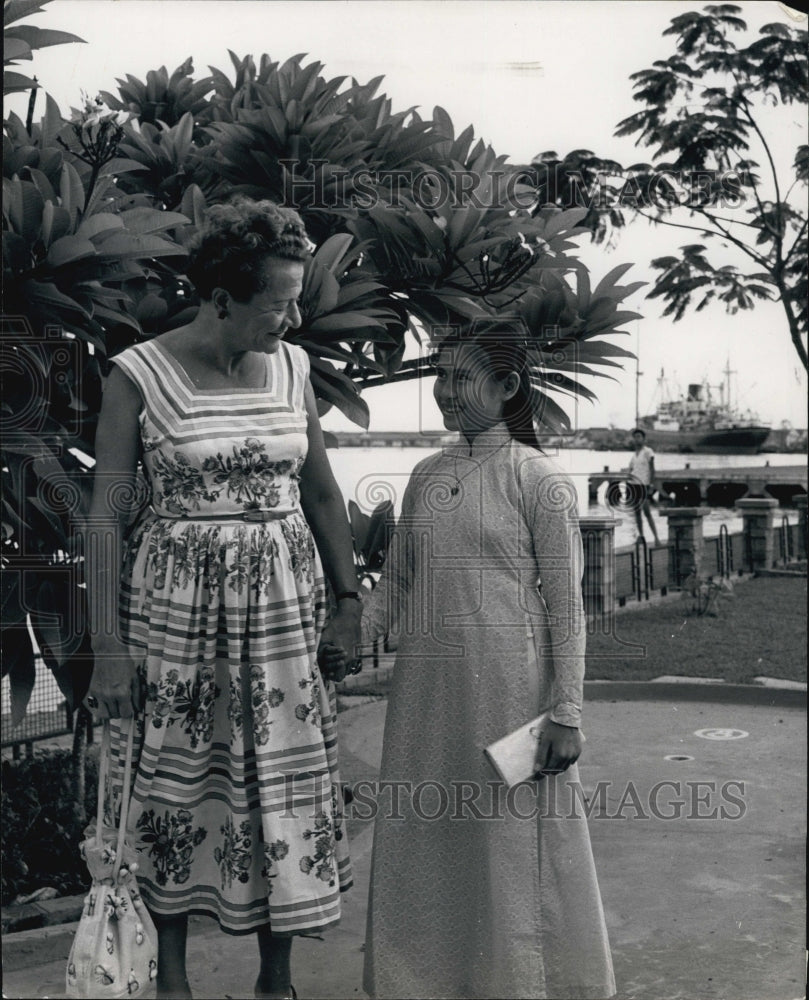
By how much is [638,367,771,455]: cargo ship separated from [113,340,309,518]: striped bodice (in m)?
2.00

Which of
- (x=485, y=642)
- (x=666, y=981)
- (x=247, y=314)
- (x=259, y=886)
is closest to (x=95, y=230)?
(x=247, y=314)

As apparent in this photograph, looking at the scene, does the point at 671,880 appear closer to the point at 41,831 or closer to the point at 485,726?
the point at 485,726

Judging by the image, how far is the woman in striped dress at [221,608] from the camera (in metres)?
2.41

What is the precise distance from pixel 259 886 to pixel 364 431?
1.46 meters

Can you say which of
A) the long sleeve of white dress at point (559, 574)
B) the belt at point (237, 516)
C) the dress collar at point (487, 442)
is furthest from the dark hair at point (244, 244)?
the long sleeve of white dress at point (559, 574)

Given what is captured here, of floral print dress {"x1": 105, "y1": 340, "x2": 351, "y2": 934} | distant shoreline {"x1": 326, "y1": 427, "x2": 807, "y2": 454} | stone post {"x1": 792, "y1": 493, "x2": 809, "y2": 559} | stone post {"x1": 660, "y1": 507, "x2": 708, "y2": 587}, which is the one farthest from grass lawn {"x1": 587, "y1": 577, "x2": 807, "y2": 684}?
floral print dress {"x1": 105, "y1": 340, "x2": 351, "y2": 934}

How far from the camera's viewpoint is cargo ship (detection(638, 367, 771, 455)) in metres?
4.51

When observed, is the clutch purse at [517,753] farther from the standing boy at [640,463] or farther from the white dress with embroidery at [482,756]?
the standing boy at [640,463]

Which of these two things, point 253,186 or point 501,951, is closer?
point 501,951

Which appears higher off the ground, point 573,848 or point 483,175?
point 483,175

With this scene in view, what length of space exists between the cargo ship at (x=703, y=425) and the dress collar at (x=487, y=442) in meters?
1.55

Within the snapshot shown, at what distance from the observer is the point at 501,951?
256cm

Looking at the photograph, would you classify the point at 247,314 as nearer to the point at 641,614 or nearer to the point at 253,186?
the point at 253,186

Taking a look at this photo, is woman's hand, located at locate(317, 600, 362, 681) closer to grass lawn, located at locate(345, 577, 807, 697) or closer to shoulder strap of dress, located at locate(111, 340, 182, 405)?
shoulder strap of dress, located at locate(111, 340, 182, 405)
